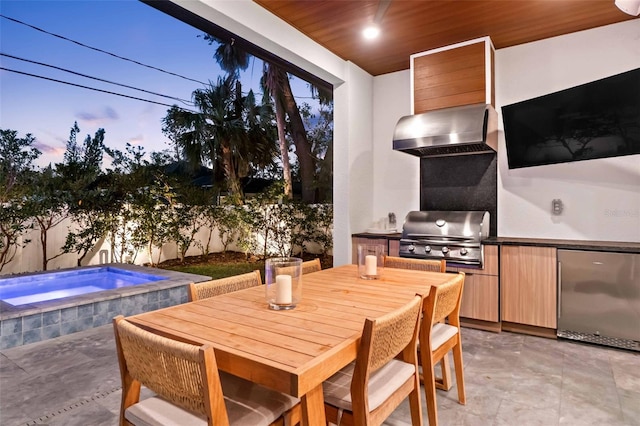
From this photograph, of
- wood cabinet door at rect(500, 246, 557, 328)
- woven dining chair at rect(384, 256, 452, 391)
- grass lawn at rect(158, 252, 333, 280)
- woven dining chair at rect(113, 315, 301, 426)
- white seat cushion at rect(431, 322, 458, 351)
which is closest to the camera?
woven dining chair at rect(113, 315, 301, 426)

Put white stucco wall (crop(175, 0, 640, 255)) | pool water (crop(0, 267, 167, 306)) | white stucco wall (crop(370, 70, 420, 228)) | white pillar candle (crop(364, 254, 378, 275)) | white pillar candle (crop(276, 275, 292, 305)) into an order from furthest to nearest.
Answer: white stucco wall (crop(370, 70, 420, 228)) → pool water (crop(0, 267, 167, 306)) → white stucco wall (crop(175, 0, 640, 255)) → white pillar candle (crop(364, 254, 378, 275)) → white pillar candle (crop(276, 275, 292, 305))

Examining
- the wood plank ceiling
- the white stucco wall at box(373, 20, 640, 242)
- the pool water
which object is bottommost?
the pool water

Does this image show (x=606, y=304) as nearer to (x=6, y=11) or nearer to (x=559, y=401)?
(x=559, y=401)

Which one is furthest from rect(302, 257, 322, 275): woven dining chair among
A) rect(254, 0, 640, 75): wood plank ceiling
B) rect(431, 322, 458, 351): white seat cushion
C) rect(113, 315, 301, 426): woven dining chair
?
rect(254, 0, 640, 75): wood plank ceiling

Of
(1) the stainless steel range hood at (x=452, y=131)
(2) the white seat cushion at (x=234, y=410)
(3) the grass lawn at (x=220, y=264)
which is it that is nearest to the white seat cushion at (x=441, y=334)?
(2) the white seat cushion at (x=234, y=410)

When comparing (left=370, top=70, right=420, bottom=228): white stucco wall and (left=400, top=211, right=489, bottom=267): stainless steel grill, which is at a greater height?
(left=370, top=70, right=420, bottom=228): white stucco wall

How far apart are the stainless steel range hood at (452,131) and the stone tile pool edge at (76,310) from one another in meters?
2.84

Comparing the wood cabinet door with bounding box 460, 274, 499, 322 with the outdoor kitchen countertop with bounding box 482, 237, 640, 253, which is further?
the wood cabinet door with bounding box 460, 274, 499, 322

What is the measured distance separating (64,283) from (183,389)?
15.3 ft

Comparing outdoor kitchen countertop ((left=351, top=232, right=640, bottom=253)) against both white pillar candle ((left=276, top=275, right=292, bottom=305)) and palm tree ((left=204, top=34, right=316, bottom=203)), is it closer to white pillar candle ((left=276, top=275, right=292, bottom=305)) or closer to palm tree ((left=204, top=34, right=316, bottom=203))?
white pillar candle ((left=276, top=275, right=292, bottom=305))

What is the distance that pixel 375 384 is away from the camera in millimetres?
1378

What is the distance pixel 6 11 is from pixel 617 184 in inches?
332

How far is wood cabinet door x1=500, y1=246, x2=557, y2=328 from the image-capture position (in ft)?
10.2

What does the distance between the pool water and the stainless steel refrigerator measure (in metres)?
4.04
